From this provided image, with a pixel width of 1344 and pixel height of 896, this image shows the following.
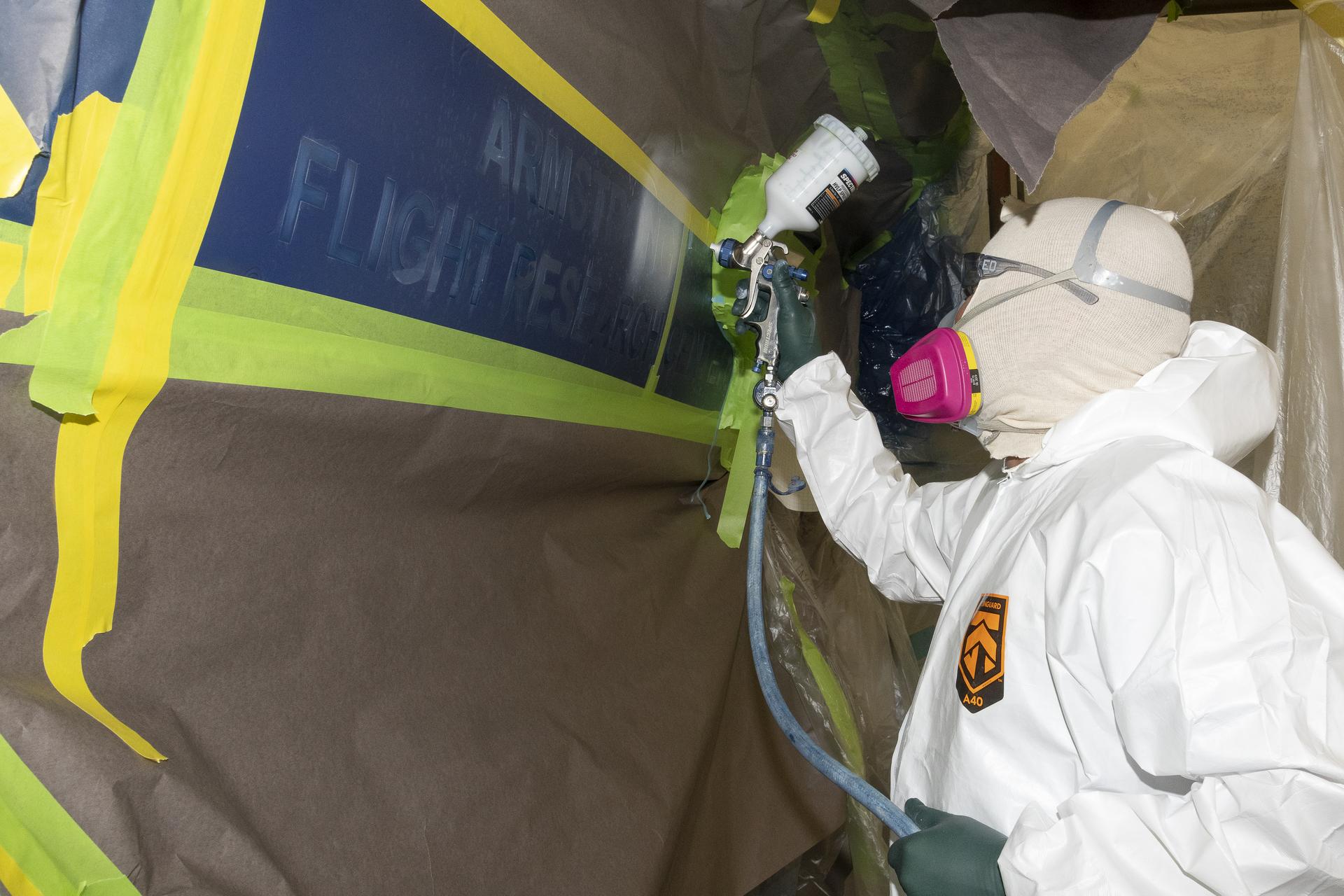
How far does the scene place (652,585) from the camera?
4.50ft

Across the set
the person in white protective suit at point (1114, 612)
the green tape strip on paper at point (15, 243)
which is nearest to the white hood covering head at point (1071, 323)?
the person in white protective suit at point (1114, 612)

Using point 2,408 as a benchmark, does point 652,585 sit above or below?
below

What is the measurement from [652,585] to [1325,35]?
1282 mm

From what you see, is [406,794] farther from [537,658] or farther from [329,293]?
[329,293]

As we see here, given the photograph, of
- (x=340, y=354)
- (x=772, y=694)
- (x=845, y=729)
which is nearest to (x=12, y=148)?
(x=340, y=354)

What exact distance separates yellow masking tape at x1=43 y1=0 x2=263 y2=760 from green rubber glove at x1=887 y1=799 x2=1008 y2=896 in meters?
0.77

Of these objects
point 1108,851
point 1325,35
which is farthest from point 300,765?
point 1325,35

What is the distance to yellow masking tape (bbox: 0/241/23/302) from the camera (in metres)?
0.57

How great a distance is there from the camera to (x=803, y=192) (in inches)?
52.6

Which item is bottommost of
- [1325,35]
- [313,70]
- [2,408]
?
[2,408]

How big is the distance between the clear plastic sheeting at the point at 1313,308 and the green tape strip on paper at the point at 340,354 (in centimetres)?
115

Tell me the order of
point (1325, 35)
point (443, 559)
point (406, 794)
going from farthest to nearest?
point (1325, 35), point (443, 559), point (406, 794)

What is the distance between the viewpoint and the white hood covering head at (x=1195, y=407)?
104 cm

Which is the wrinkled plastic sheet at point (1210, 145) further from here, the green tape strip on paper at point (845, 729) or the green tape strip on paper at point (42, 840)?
the green tape strip on paper at point (42, 840)
